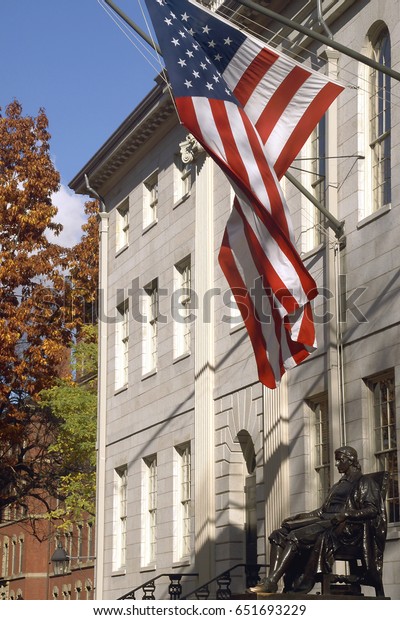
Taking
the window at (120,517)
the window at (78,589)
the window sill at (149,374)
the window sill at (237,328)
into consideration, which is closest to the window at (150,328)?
the window sill at (149,374)

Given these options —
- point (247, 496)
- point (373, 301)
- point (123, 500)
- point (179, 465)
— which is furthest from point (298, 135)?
point (123, 500)

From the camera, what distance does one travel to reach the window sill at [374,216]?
20.0 meters

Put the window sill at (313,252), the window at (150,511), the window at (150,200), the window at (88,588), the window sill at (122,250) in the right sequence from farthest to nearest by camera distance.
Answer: the window at (88,588) → the window sill at (122,250) → the window at (150,200) → the window at (150,511) → the window sill at (313,252)

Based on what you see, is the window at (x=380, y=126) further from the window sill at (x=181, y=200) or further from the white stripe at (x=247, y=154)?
the window sill at (x=181, y=200)

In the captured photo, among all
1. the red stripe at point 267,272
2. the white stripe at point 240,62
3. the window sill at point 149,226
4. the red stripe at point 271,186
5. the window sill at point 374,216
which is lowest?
the red stripe at point 267,272

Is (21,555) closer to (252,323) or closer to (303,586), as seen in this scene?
(252,323)

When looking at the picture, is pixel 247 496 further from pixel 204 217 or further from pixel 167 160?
pixel 167 160

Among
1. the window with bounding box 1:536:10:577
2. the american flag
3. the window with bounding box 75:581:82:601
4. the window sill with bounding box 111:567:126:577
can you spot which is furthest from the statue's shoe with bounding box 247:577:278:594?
the window with bounding box 1:536:10:577

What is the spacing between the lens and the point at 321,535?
16.2 meters

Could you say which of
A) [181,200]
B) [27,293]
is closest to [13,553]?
[27,293]

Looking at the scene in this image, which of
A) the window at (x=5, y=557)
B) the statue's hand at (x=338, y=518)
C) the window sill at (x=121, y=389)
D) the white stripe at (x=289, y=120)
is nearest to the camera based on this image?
the white stripe at (x=289, y=120)

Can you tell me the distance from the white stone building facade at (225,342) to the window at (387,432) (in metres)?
0.03

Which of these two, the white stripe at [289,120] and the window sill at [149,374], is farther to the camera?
the window sill at [149,374]

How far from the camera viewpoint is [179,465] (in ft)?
97.9
